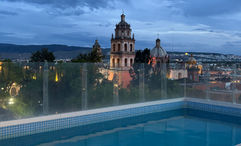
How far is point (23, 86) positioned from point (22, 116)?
0.72 meters

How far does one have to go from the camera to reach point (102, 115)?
7.76m

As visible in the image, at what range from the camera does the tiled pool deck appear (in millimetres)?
6250

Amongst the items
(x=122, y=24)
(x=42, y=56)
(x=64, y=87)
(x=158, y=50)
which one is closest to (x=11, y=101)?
(x=64, y=87)

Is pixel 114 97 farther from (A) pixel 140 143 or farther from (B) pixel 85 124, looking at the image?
(A) pixel 140 143

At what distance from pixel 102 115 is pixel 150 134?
1696mm

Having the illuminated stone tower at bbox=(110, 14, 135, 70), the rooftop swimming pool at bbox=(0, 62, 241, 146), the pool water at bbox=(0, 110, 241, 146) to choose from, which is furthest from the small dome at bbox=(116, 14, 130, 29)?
the pool water at bbox=(0, 110, 241, 146)

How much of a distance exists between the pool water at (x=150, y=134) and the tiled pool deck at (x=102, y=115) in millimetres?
194

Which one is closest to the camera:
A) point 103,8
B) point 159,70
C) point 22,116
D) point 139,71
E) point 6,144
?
point 6,144

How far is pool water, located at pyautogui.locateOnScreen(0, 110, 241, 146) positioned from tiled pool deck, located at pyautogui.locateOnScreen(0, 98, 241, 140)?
0.64 ft

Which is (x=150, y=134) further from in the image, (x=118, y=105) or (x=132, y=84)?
(x=132, y=84)

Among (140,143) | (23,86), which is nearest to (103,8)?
(23,86)

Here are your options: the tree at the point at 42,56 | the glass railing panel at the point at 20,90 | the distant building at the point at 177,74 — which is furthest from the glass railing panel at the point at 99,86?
the tree at the point at 42,56

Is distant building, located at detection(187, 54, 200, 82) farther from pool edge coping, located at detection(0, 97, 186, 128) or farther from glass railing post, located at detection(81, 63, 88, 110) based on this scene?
glass railing post, located at detection(81, 63, 88, 110)

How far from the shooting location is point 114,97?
26.9 ft
